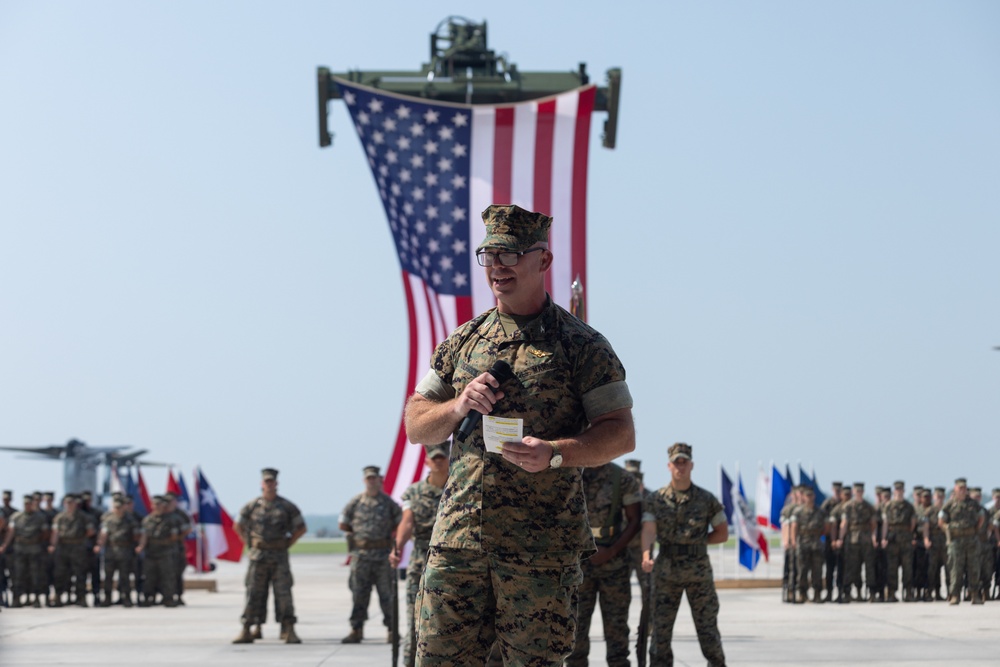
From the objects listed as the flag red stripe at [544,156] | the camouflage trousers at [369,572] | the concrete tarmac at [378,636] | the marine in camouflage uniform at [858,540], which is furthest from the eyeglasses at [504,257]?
→ the marine in camouflage uniform at [858,540]

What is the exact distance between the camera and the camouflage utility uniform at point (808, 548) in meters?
21.8

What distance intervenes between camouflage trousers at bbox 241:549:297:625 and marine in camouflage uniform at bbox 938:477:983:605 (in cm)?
1116

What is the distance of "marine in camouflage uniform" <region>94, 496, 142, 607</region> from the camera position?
75.2 feet

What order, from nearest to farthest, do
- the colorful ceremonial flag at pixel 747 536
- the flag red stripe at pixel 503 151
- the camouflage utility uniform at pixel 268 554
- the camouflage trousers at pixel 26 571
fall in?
1. the camouflage utility uniform at pixel 268 554
2. the flag red stripe at pixel 503 151
3. the camouflage trousers at pixel 26 571
4. the colorful ceremonial flag at pixel 747 536

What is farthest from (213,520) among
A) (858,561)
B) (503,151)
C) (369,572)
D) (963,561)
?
(963,561)

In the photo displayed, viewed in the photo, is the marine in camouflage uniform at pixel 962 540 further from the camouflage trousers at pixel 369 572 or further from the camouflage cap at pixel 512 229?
the camouflage cap at pixel 512 229

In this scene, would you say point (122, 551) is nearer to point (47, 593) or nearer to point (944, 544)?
point (47, 593)

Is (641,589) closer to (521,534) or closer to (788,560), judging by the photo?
(521,534)

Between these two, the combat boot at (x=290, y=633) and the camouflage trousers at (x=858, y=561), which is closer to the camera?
the combat boot at (x=290, y=633)

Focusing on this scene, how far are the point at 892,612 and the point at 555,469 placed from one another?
51.4ft

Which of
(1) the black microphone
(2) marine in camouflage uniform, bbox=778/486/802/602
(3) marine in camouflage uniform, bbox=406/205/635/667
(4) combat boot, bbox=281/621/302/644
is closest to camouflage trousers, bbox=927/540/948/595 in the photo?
(2) marine in camouflage uniform, bbox=778/486/802/602

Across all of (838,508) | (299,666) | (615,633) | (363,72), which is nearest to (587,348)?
(615,633)

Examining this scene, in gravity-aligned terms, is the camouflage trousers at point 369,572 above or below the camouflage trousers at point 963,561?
above

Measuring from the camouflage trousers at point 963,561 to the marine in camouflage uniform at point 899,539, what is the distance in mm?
1330
